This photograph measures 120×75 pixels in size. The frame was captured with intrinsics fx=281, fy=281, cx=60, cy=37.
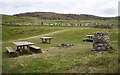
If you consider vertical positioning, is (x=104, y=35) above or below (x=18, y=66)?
above

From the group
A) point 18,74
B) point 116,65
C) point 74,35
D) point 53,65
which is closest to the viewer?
point 116,65

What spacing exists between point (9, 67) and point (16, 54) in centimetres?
562

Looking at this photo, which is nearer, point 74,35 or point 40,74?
point 40,74

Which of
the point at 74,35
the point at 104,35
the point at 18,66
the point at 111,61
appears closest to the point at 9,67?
the point at 18,66

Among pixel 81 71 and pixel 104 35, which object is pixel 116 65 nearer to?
pixel 81 71

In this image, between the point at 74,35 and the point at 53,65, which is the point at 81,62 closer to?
the point at 53,65

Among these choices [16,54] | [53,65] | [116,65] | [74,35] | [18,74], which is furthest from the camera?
[74,35]

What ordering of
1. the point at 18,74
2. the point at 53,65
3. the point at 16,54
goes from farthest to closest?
the point at 16,54 < the point at 53,65 < the point at 18,74

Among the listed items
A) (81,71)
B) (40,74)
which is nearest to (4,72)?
(40,74)

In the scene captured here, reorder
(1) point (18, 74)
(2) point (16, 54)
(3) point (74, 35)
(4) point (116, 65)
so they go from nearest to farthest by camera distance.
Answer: (4) point (116, 65) → (1) point (18, 74) → (2) point (16, 54) → (3) point (74, 35)

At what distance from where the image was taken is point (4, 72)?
17.1 meters

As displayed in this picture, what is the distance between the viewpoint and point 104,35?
25297 millimetres

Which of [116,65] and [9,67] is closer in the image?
[116,65]

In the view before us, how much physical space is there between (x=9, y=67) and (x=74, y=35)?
28.9 meters
